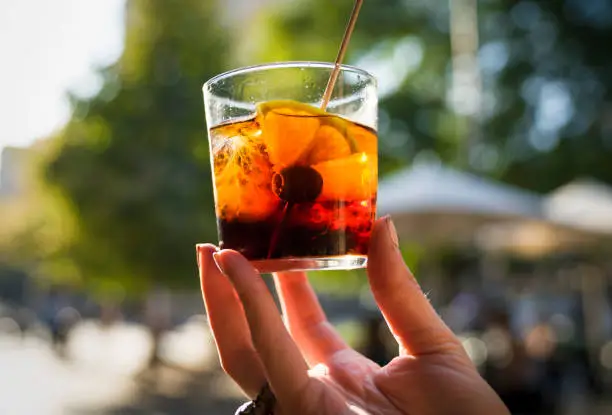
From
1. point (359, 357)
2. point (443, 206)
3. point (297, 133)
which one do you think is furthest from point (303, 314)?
point (443, 206)

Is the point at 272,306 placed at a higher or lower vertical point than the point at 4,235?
higher

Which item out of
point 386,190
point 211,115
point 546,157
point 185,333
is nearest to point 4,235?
point 185,333

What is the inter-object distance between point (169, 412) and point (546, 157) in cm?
1090

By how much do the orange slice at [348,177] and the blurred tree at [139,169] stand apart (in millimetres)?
8443

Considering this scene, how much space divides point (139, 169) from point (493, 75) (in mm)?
10520

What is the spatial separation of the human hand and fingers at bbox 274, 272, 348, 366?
8 cm

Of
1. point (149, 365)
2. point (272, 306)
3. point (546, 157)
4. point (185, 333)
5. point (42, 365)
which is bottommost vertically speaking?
point (185, 333)

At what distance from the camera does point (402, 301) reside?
134 cm

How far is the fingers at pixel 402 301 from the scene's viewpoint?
134 cm

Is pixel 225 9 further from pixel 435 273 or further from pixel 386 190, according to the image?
pixel 435 273

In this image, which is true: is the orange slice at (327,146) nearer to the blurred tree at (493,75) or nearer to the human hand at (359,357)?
the human hand at (359,357)

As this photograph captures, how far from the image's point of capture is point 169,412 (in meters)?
8.04

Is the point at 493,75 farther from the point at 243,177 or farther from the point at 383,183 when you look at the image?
the point at 243,177

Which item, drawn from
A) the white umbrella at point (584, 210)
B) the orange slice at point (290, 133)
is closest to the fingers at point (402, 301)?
the orange slice at point (290, 133)
